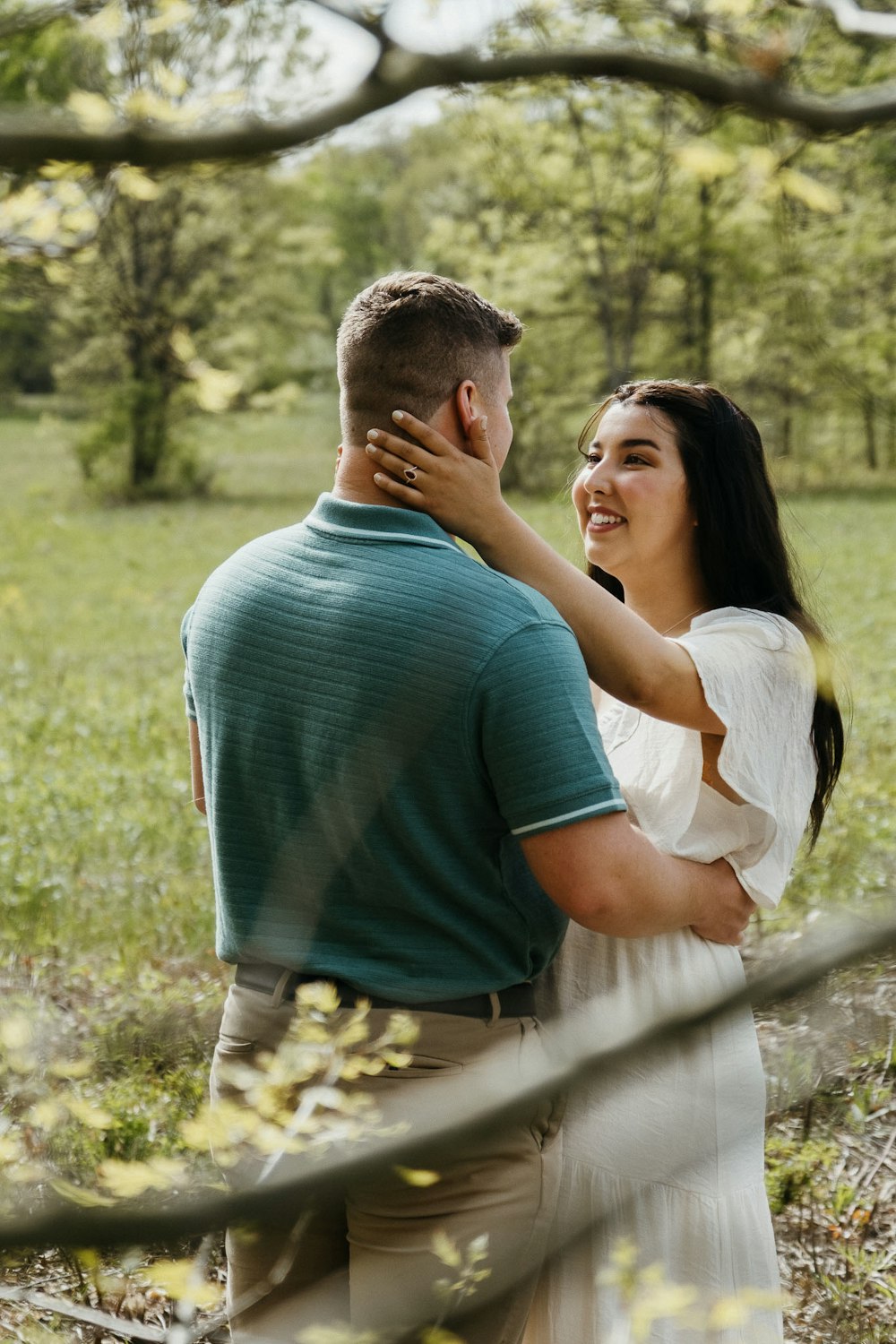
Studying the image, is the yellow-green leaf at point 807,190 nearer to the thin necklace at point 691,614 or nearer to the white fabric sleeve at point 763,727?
the white fabric sleeve at point 763,727

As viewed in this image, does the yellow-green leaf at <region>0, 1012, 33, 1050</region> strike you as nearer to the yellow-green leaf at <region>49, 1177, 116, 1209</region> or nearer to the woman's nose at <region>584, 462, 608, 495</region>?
the yellow-green leaf at <region>49, 1177, 116, 1209</region>

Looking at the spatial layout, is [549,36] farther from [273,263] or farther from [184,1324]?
[273,263]

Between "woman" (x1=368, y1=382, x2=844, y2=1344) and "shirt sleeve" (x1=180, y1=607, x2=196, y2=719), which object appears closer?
"woman" (x1=368, y1=382, x2=844, y2=1344)

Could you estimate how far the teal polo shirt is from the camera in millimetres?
1732

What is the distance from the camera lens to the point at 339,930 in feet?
6.19

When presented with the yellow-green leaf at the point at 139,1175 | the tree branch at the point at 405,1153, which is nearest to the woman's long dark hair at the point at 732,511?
the yellow-green leaf at the point at 139,1175

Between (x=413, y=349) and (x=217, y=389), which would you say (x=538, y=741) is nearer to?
(x=413, y=349)

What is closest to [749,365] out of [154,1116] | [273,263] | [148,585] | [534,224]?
[534,224]

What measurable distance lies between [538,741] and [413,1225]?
0.79 m

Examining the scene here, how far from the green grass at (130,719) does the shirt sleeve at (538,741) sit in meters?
0.81

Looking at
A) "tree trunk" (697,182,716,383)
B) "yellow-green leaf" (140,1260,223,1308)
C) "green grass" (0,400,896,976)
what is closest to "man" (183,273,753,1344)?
"yellow-green leaf" (140,1260,223,1308)

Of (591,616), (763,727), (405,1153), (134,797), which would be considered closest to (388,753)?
(591,616)

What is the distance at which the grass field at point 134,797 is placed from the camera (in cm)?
425

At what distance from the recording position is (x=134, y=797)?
6.68 meters
